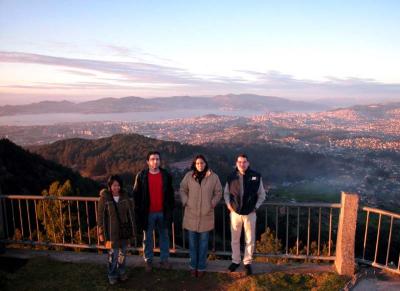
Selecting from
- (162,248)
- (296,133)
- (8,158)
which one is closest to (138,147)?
(8,158)

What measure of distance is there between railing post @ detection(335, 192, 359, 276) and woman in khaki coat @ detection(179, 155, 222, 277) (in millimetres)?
2015

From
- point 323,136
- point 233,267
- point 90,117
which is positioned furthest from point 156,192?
point 90,117

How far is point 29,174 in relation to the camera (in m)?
30.3

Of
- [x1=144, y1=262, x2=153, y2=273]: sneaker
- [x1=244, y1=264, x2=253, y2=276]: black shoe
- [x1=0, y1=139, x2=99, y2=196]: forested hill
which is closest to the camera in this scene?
[x1=244, y1=264, x2=253, y2=276]: black shoe

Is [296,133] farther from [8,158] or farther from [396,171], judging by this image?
[8,158]

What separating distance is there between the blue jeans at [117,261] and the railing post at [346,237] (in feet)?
11.3

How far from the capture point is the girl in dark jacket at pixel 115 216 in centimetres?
510

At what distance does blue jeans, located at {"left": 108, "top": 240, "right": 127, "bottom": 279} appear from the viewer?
5.38m

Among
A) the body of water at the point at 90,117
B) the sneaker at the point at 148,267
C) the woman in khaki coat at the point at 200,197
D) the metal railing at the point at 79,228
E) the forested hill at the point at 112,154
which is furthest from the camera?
the body of water at the point at 90,117

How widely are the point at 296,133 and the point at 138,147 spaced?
56819 millimetres

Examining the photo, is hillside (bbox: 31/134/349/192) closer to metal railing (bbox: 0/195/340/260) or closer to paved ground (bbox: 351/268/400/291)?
metal railing (bbox: 0/195/340/260)

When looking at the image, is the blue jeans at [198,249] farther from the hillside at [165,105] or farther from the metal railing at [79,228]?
the hillside at [165,105]

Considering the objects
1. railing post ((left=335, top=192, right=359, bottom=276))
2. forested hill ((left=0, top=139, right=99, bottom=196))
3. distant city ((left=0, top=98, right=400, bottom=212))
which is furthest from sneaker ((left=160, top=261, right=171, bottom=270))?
distant city ((left=0, top=98, right=400, bottom=212))

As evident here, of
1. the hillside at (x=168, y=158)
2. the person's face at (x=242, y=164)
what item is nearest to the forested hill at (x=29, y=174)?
the hillside at (x=168, y=158)
